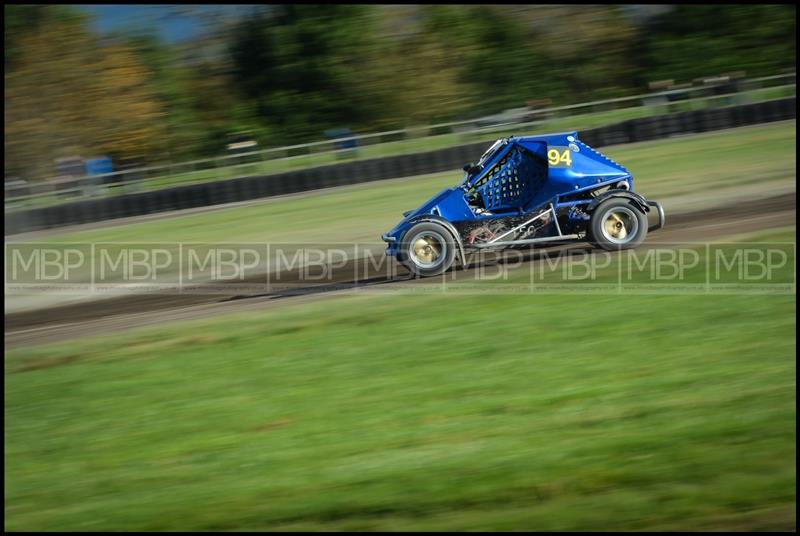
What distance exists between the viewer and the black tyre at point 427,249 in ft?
35.2

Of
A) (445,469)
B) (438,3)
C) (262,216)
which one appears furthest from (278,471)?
(438,3)

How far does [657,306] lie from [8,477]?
599 cm

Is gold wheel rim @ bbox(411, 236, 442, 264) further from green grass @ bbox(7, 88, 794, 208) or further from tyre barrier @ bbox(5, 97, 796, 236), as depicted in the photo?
green grass @ bbox(7, 88, 794, 208)

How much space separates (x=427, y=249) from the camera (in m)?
10.9

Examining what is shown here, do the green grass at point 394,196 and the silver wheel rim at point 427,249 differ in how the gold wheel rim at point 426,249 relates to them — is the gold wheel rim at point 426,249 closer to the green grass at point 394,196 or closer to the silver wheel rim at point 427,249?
the silver wheel rim at point 427,249

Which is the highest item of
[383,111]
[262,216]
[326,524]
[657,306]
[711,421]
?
[383,111]

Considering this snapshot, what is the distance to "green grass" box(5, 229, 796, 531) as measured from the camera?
5.06 meters

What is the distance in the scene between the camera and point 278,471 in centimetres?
572

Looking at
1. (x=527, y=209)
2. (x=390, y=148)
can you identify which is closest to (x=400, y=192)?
(x=390, y=148)

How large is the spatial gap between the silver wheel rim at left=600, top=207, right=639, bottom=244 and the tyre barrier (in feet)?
36.5

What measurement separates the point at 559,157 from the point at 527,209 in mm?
760

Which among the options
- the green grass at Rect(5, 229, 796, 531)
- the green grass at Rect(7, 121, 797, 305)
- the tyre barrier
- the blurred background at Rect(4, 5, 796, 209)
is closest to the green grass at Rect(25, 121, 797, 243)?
the green grass at Rect(7, 121, 797, 305)

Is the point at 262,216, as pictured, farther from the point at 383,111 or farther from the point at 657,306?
the point at 383,111

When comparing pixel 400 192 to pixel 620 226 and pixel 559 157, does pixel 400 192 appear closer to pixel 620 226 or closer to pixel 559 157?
pixel 559 157
